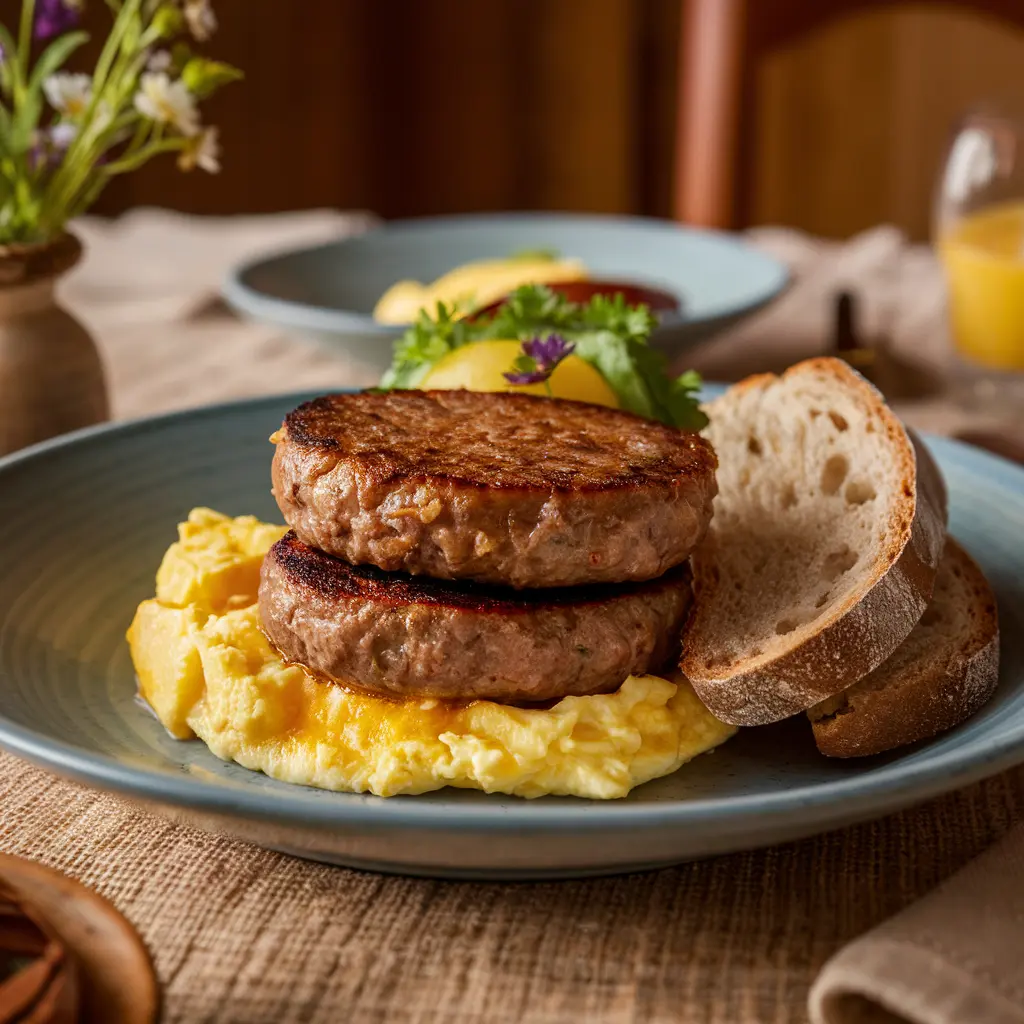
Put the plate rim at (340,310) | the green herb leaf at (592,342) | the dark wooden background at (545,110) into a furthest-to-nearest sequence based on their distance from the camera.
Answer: the dark wooden background at (545,110), the plate rim at (340,310), the green herb leaf at (592,342)

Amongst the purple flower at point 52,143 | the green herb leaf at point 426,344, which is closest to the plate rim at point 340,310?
the green herb leaf at point 426,344

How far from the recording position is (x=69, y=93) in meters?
3.40

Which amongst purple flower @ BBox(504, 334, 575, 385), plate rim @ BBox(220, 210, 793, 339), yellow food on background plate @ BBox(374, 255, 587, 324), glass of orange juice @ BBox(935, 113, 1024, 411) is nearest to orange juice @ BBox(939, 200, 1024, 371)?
glass of orange juice @ BBox(935, 113, 1024, 411)

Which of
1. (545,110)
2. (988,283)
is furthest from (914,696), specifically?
(545,110)

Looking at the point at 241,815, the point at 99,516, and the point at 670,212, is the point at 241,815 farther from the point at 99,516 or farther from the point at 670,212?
the point at 670,212

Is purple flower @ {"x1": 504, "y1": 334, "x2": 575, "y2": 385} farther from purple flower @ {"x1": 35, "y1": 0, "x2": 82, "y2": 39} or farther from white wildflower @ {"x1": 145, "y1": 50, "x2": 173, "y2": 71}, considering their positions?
purple flower @ {"x1": 35, "y1": 0, "x2": 82, "y2": 39}

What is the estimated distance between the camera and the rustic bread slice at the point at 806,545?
7.42 feet

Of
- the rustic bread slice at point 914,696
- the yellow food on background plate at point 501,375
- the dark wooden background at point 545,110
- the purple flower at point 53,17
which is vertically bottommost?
the dark wooden background at point 545,110

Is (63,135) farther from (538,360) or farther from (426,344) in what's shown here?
(538,360)

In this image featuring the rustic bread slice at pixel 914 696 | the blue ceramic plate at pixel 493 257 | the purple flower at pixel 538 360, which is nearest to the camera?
the rustic bread slice at pixel 914 696

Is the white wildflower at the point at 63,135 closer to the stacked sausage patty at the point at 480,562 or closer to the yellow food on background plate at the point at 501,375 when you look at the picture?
the yellow food on background plate at the point at 501,375

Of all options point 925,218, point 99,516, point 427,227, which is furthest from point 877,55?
point 99,516

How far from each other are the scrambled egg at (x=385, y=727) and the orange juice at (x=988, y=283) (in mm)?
2842

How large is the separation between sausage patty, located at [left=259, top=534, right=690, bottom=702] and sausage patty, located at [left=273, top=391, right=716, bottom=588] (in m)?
0.04
